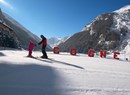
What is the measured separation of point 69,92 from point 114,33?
455ft

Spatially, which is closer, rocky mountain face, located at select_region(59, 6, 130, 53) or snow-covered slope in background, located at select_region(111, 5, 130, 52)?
snow-covered slope in background, located at select_region(111, 5, 130, 52)

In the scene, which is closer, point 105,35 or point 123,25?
point 105,35

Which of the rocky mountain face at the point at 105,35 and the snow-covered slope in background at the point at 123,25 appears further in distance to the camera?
the rocky mountain face at the point at 105,35

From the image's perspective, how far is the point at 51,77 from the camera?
9086 mm

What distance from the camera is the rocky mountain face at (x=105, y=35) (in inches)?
5364

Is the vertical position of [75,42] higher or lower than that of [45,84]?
higher

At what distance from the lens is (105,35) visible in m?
143

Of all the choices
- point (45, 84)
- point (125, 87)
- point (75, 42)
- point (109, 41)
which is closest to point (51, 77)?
point (45, 84)

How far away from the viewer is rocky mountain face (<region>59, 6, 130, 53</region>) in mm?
136250

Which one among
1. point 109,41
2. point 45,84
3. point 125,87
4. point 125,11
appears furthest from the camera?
point 125,11

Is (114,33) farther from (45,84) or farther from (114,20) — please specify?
(45,84)

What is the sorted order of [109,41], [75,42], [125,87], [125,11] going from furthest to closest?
[125,11], [75,42], [109,41], [125,87]

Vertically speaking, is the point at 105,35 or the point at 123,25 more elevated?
the point at 123,25

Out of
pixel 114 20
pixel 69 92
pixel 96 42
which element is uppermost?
pixel 114 20
